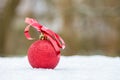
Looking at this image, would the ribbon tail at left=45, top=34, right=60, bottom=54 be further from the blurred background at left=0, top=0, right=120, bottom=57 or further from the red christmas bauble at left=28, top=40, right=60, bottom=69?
the blurred background at left=0, top=0, right=120, bottom=57

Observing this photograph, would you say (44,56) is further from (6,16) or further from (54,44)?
(6,16)

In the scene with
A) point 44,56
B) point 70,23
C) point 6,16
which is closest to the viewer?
point 44,56

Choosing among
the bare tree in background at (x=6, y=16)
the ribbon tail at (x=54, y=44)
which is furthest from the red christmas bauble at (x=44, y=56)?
the bare tree in background at (x=6, y=16)

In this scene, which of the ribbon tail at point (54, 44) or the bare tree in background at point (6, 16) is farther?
the bare tree in background at point (6, 16)

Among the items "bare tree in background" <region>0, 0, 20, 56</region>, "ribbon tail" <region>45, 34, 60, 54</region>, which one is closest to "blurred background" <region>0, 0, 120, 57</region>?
"bare tree in background" <region>0, 0, 20, 56</region>

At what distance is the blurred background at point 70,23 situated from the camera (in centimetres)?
278

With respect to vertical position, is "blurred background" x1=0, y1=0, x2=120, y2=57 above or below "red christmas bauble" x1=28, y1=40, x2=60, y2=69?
below

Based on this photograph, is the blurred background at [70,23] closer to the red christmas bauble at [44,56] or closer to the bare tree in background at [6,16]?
the bare tree in background at [6,16]

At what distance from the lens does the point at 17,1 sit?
2.93 metres

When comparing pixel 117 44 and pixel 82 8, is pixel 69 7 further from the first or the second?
pixel 117 44

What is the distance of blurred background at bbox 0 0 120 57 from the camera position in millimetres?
2775

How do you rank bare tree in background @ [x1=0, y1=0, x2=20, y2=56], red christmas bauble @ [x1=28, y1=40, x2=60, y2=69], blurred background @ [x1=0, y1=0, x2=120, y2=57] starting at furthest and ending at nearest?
1. bare tree in background @ [x1=0, y1=0, x2=20, y2=56]
2. blurred background @ [x1=0, y1=0, x2=120, y2=57]
3. red christmas bauble @ [x1=28, y1=40, x2=60, y2=69]

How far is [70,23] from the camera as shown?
279 centimetres

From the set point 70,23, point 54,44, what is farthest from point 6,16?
point 54,44
